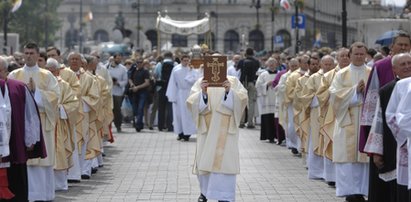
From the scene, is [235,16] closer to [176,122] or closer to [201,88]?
[176,122]

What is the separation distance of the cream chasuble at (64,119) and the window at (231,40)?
104 metres

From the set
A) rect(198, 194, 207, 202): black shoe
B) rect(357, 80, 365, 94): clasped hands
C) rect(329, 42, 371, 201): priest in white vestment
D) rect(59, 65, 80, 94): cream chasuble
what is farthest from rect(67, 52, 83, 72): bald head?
rect(357, 80, 365, 94): clasped hands

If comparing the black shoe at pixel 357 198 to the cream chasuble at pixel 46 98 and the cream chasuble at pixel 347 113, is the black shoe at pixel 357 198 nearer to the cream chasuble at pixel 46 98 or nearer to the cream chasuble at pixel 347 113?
the cream chasuble at pixel 347 113

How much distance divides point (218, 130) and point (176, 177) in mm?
3920

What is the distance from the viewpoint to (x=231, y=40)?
121938 mm

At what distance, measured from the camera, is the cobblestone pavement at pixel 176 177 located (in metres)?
16.8

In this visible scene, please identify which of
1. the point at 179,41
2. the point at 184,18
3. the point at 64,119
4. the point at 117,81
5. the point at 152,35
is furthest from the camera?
the point at 184,18

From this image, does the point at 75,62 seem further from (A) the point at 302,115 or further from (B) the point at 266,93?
(B) the point at 266,93

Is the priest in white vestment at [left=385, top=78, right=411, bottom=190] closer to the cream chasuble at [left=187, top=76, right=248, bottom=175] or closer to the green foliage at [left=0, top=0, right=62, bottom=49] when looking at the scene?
the cream chasuble at [left=187, top=76, right=248, bottom=175]

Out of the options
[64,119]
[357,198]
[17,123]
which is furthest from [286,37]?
[17,123]

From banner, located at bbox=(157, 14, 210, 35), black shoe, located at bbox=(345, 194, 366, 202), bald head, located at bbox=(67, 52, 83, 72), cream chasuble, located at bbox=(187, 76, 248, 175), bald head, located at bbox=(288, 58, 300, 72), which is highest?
banner, located at bbox=(157, 14, 210, 35)

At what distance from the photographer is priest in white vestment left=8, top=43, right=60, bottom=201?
51.6 ft

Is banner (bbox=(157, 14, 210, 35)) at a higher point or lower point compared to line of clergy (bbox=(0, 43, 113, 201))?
A: higher

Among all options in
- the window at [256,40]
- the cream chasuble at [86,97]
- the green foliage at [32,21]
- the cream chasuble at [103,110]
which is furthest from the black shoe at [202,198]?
the window at [256,40]
